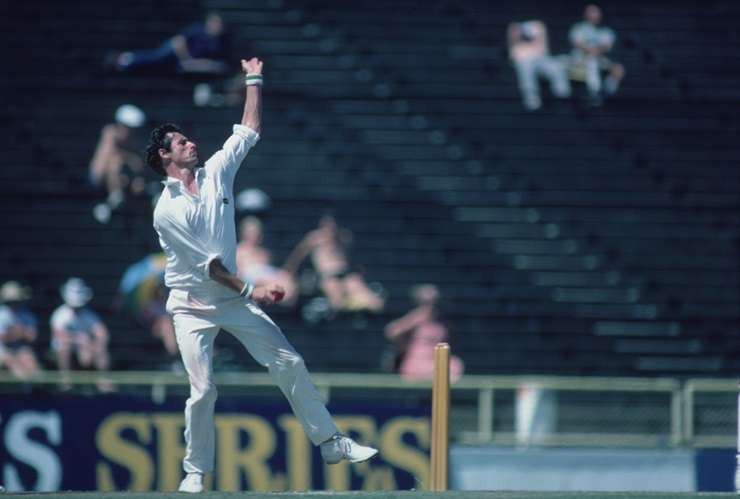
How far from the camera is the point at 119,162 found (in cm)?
1562

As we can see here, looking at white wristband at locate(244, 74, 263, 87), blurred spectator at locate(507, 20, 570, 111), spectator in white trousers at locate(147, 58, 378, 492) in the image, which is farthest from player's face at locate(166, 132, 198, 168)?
blurred spectator at locate(507, 20, 570, 111)

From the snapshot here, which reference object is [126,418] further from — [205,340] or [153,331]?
[205,340]

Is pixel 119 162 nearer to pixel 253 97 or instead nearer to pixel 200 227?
pixel 253 97

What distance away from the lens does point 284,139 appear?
16766 millimetres

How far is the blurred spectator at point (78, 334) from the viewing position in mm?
13953

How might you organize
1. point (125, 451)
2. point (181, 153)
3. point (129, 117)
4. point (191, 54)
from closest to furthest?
point (181, 153), point (125, 451), point (129, 117), point (191, 54)

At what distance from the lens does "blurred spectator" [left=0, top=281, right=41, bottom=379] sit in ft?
45.6

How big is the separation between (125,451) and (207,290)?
4.06m

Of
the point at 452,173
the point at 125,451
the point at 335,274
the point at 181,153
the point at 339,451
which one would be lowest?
the point at 339,451

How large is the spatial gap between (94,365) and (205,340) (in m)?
5.90

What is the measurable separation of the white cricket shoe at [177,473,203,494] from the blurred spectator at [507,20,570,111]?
9.50 metres

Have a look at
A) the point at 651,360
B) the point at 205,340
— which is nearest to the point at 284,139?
the point at 651,360

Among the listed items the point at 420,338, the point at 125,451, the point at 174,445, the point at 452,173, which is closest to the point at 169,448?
the point at 174,445

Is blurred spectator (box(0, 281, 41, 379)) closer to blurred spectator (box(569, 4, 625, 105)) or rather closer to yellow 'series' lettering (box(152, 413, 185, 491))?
yellow 'series' lettering (box(152, 413, 185, 491))
